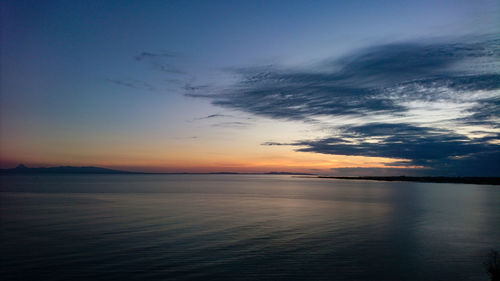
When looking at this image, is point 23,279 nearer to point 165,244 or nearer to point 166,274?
point 166,274

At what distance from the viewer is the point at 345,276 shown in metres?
16.5

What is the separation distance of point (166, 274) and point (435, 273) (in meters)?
14.5

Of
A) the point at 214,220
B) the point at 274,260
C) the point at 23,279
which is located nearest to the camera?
the point at 23,279

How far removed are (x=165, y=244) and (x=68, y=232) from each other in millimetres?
10737

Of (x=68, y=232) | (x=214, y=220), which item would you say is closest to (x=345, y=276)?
(x=214, y=220)

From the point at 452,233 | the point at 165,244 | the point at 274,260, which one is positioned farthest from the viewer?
the point at 452,233

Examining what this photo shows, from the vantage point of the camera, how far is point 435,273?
17266mm

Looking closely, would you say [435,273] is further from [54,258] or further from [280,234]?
[54,258]

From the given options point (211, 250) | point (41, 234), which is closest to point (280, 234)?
point (211, 250)

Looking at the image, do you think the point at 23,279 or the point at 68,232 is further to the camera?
the point at 68,232

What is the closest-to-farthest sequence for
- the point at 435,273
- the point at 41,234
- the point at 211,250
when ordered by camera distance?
the point at 435,273
the point at 211,250
the point at 41,234

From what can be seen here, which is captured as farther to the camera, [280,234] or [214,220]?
[214,220]

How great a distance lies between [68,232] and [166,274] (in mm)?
16101

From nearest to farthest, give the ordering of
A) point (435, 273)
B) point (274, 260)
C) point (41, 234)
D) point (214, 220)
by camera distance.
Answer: point (435, 273) < point (274, 260) < point (41, 234) < point (214, 220)
